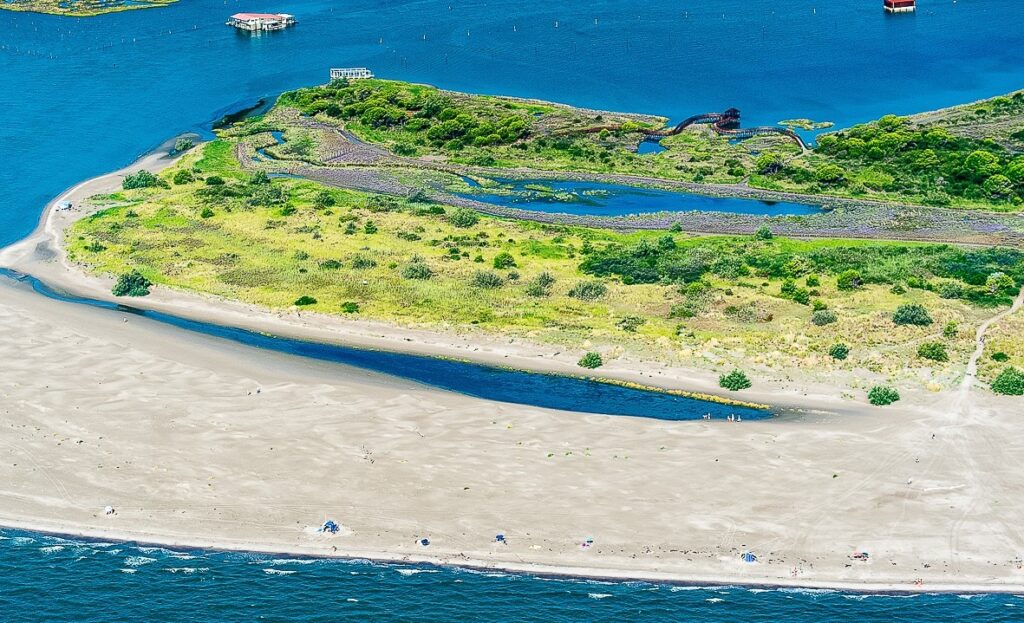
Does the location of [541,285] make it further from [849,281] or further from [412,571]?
[412,571]

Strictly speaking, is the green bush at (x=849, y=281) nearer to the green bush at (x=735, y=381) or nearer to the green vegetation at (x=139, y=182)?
the green bush at (x=735, y=381)

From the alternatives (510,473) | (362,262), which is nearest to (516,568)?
(510,473)

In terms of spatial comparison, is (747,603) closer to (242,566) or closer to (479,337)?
(242,566)

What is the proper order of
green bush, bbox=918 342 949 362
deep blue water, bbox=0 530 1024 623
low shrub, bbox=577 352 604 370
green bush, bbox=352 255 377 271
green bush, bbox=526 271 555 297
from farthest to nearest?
green bush, bbox=352 255 377 271, green bush, bbox=526 271 555 297, low shrub, bbox=577 352 604 370, green bush, bbox=918 342 949 362, deep blue water, bbox=0 530 1024 623

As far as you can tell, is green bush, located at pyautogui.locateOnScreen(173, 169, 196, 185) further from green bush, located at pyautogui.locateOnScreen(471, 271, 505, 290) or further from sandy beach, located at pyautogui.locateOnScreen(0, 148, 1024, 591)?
sandy beach, located at pyautogui.locateOnScreen(0, 148, 1024, 591)

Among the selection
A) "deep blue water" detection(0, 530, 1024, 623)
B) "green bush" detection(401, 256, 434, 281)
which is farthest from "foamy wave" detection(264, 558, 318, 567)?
"green bush" detection(401, 256, 434, 281)

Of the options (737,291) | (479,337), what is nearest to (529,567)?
(479,337)
